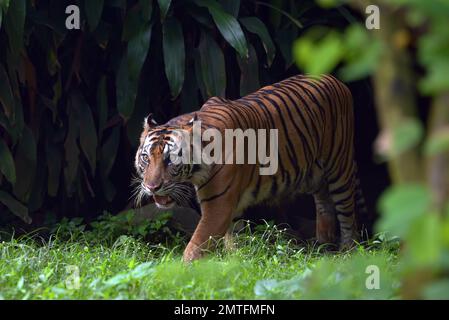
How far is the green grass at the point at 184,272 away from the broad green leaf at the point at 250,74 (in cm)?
119

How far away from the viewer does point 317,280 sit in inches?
94.0

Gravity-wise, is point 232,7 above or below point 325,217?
above

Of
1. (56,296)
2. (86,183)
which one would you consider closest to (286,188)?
(86,183)

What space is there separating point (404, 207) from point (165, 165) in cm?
360

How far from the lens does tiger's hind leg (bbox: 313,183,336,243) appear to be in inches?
268

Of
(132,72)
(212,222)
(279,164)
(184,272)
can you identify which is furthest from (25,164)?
(184,272)

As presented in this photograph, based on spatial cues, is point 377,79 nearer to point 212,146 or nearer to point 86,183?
point 212,146

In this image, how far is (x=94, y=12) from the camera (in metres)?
6.23

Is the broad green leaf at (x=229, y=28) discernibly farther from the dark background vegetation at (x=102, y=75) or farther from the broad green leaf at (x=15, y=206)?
the broad green leaf at (x=15, y=206)

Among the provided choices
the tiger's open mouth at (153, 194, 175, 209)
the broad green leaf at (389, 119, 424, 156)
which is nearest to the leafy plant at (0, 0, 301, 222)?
the tiger's open mouth at (153, 194, 175, 209)

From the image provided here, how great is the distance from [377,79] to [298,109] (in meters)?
4.05

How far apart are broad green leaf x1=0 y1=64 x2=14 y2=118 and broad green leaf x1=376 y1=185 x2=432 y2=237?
182 inches

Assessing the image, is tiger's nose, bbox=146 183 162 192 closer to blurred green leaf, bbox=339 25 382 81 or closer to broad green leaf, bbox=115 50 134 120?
broad green leaf, bbox=115 50 134 120

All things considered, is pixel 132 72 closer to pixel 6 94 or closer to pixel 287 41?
pixel 6 94
